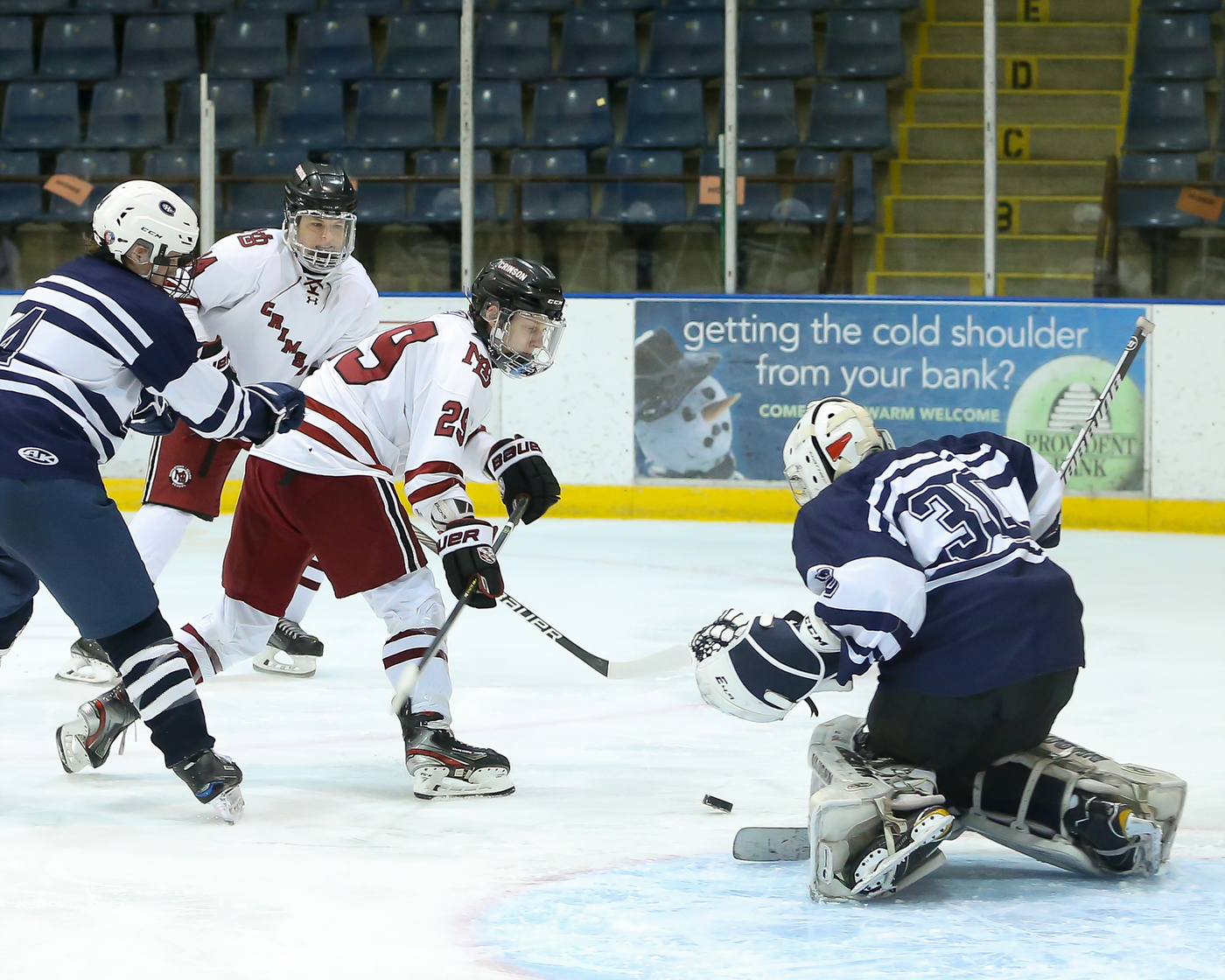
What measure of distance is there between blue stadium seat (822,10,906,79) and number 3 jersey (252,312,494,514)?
5.31 m

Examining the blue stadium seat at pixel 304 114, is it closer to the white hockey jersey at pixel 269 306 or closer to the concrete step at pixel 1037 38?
the concrete step at pixel 1037 38

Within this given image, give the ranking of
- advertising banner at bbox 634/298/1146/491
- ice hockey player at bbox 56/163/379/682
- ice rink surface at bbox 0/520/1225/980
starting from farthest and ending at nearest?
advertising banner at bbox 634/298/1146/491
ice hockey player at bbox 56/163/379/682
ice rink surface at bbox 0/520/1225/980

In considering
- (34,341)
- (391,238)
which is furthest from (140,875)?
(391,238)

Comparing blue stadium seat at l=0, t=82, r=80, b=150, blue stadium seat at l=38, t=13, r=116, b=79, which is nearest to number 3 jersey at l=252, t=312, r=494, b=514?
blue stadium seat at l=0, t=82, r=80, b=150

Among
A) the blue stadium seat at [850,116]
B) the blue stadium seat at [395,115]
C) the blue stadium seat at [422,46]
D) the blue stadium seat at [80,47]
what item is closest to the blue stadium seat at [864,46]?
the blue stadium seat at [850,116]

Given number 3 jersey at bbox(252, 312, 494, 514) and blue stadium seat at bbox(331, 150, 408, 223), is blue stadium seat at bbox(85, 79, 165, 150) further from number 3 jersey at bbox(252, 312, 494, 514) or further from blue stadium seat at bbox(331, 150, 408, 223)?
number 3 jersey at bbox(252, 312, 494, 514)

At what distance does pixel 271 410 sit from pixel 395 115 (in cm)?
542

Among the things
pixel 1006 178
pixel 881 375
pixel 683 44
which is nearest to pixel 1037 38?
pixel 1006 178

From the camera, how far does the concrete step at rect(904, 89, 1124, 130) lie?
24.8 feet

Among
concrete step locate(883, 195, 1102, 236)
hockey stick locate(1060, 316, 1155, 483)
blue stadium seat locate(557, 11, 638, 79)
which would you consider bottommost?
hockey stick locate(1060, 316, 1155, 483)

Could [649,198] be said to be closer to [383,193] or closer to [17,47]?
[383,193]

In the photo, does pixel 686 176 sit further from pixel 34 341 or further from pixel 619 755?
pixel 34 341

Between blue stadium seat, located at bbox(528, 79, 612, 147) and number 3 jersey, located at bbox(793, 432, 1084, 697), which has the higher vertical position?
blue stadium seat, located at bbox(528, 79, 612, 147)

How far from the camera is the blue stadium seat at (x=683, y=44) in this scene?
25.5ft
